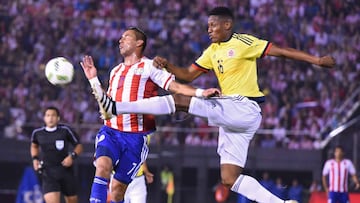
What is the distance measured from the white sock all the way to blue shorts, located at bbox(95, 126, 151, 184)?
2.50 feet

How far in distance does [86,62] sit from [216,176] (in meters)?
12.7

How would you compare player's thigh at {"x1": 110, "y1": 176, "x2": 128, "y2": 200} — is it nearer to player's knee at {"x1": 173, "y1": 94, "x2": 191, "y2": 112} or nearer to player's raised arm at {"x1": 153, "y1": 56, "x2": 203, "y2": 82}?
player's knee at {"x1": 173, "y1": 94, "x2": 191, "y2": 112}

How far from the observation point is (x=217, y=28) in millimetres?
10945

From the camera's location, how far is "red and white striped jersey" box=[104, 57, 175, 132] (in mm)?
10742

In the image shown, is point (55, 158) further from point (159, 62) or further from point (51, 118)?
point (159, 62)

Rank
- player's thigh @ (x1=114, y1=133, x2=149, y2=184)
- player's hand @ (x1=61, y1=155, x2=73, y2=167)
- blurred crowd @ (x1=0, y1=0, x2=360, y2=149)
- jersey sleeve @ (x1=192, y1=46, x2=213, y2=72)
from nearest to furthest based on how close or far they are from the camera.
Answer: player's thigh @ (x1=114, y1=133, x2=149, y2=184) < jersey sleeve @ (x1=192, y1=46, x2=213, y2=72) < player's hand @ (x1=61, y1=155, x2=73, y2=167) < blurred crowd @ (x1=0, y1=0, x2=360, y2=149)

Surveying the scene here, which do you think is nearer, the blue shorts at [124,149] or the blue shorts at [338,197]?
the blue shorts at [124,149]

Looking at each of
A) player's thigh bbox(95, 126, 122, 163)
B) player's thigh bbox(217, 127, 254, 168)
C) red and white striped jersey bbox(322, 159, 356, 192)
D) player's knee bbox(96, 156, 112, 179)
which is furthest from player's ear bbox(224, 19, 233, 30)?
red and white striped jersey bbox(322, 159, 356, 192)

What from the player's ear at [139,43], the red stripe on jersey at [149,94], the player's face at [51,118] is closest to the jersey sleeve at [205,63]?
the red stripe on jersey at [149,94]

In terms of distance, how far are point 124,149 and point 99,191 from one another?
0.75m

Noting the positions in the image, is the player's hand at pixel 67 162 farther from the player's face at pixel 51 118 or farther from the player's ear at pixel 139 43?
the player's ear at pixel 139 43

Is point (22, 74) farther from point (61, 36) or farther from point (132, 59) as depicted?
point (132, 59)

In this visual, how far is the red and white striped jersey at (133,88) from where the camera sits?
10.7m

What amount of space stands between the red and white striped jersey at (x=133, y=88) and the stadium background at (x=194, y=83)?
10.1 m
